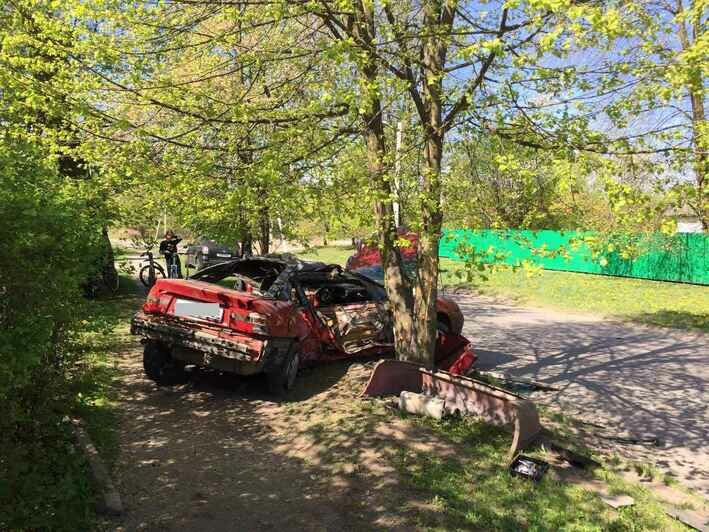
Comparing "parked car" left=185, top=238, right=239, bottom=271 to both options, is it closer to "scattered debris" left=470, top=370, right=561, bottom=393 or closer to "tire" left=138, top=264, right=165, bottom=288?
"tire" left=138, top=264, right=165, bottom=288

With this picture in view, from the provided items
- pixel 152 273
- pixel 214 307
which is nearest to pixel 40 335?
pixel 214 307

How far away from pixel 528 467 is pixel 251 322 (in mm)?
2905

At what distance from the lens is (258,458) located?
4.72m

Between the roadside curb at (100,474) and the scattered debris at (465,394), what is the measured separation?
273 cm

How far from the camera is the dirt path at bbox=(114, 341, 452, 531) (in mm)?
3760

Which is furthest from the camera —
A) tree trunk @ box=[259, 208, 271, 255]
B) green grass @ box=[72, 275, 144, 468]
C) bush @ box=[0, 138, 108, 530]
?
tree trunk @ box=[259, 208, 271, 255]

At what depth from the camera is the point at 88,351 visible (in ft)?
14.5

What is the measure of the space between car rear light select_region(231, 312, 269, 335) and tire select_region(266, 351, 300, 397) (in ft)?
1.96

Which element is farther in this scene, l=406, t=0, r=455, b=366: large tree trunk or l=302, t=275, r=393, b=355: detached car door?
l=302, t=275, r=393, b=355: detached car door

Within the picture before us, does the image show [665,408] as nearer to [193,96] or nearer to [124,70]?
[193,96]

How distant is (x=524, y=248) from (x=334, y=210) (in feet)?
6.85

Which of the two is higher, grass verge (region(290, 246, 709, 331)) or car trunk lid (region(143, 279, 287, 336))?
car trunk lid (region(143, 279, 287, 336))

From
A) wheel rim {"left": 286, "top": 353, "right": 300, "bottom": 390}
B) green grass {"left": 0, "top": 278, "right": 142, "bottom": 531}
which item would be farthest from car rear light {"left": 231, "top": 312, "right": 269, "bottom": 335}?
green grass {"left": 0, "top": 278, "right": 142, "bottom": 531}

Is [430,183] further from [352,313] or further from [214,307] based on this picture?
[214,307]
